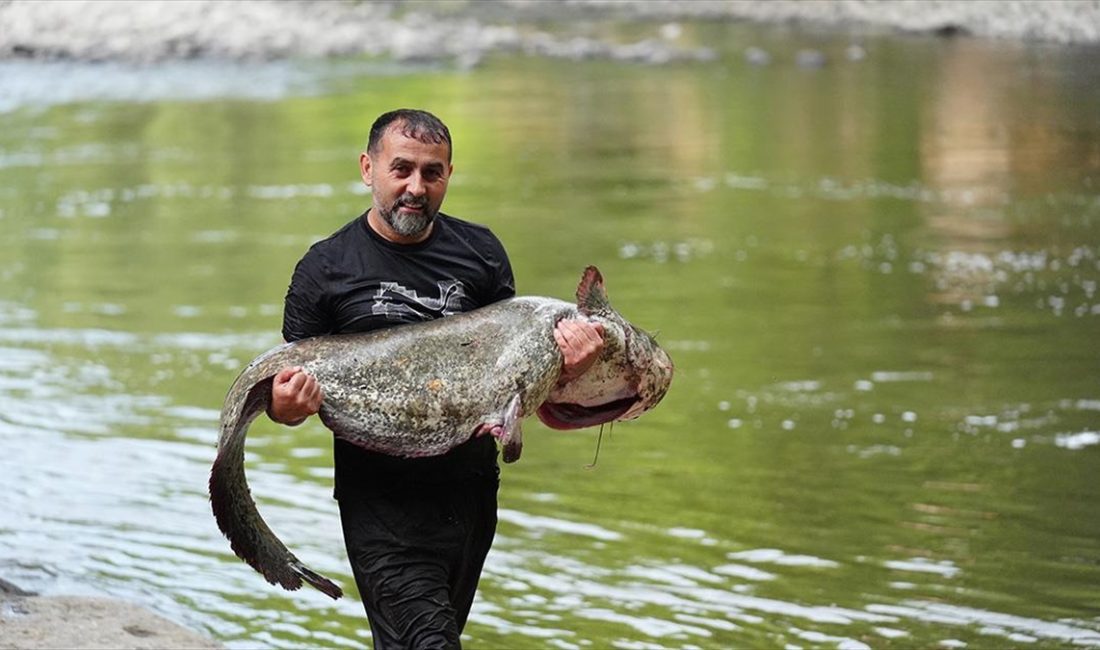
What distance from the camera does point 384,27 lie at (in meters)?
45.1

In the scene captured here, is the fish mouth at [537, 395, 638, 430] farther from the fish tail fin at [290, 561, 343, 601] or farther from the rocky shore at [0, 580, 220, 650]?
the rocky shore at [0, 580, 220, 650]

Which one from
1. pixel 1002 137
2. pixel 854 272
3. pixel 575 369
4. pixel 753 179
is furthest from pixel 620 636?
pixel 1002 137

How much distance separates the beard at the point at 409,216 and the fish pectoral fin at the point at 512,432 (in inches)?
18.8

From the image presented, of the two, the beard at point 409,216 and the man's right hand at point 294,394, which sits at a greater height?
the beard at point 409,216

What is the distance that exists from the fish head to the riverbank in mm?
29552

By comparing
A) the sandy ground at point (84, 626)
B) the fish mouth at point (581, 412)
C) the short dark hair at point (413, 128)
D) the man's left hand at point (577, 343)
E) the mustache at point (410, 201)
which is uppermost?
the short dark hair at point (413, 128)

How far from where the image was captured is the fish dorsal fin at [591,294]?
4.81m

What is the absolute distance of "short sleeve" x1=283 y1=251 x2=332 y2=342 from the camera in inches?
188

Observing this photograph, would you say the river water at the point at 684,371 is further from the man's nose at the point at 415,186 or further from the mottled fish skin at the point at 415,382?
the man's nose at the point at 415,186

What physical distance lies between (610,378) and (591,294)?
27 centimetres

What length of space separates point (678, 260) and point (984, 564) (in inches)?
315

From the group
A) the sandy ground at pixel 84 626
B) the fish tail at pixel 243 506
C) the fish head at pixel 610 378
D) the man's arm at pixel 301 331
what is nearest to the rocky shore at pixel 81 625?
the sandy ground at pixel 84 626

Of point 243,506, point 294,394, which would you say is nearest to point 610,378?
point 294,394

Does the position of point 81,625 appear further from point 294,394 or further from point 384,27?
point 384,27
